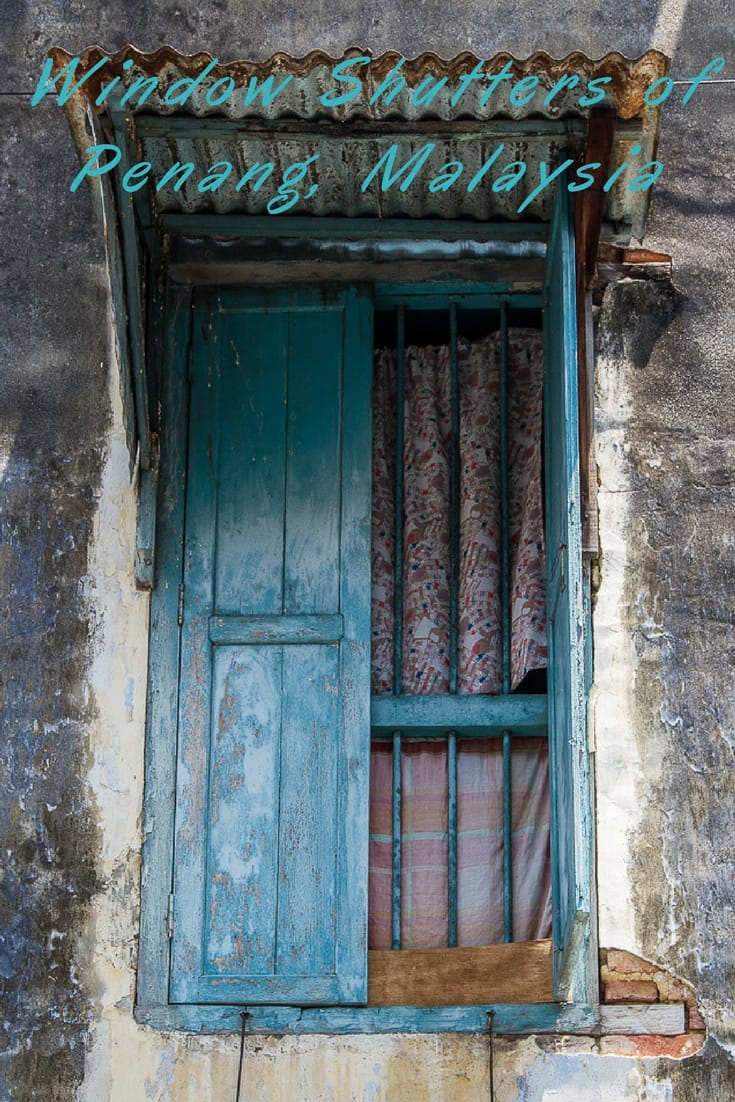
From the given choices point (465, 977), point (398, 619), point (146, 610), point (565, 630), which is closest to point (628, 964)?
point (465, 977)

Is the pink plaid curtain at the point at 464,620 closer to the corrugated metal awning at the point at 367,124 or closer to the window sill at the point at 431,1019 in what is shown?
the window sill at the point at 431,1019

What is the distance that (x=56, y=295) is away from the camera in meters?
5.32

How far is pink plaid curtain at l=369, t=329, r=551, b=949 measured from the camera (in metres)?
4.70

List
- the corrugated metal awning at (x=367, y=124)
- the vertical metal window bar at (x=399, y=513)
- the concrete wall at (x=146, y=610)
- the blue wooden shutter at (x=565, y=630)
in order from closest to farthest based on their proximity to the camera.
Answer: the blue wooden shutter at (x=565, y=630)
the corrugated metal awning at (x=367, y=124)
the concrete wall at (x=146, y=610)
the vertical metal window bar at (x=399, y=513)

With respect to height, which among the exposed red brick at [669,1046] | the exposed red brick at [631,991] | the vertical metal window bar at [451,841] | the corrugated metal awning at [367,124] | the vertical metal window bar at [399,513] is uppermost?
the corrugated metal awning at [367,124]

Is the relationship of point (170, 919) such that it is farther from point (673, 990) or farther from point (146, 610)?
point (673, 990)

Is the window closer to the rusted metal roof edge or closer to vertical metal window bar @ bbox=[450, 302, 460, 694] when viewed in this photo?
vertical metal window bar @ bbox=[450, 302, 460, 694]

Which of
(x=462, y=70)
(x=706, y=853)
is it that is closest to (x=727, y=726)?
(x=706, y=853)

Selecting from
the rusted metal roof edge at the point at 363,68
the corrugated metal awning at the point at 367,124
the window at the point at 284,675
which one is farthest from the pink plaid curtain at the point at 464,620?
the rusted metal roof edge at the point at 363,68

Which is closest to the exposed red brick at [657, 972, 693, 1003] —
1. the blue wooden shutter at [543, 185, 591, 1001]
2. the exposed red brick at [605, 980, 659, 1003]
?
the exposed red brick at [605, 980, 659, 1003]

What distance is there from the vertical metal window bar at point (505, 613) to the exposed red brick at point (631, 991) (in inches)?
12.4

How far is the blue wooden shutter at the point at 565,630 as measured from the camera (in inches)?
161

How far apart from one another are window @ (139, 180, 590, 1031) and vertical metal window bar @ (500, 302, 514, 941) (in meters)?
0.10

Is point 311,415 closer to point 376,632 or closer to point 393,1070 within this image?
point 376,632
